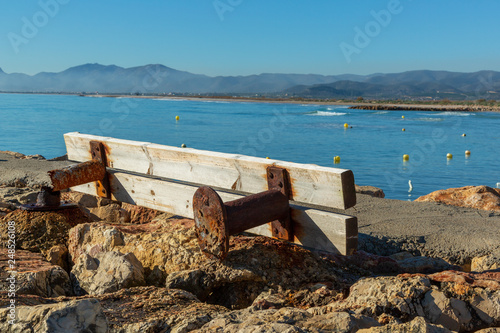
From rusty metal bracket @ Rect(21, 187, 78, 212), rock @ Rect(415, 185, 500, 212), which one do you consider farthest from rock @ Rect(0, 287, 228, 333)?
rock @ Rect(415, 185, 500, 212)

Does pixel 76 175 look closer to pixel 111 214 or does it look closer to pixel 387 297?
pixel 111 214

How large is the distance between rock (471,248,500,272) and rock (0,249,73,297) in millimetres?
3637

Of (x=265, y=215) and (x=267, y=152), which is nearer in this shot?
(x=265, y=215)

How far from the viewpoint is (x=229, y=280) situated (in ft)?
10.4

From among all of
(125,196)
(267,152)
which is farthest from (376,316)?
(267,152)

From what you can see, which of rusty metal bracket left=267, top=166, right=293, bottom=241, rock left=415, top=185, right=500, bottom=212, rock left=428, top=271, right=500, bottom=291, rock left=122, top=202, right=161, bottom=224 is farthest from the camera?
rock left=415, top=185, right=500, bottom=212

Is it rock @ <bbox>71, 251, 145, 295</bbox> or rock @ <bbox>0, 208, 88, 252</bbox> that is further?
rock @ <bbox>0, 208, 88, 252</bbox>

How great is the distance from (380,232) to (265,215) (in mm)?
2607

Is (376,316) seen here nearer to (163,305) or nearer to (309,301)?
(309,301)

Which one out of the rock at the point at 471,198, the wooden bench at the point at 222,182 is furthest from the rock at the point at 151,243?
the rock at the point at 471,198

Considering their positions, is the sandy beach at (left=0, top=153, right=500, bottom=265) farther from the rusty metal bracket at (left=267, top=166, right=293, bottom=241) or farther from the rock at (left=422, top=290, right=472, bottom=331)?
the rock at (left=422, top=290, right=472, bottom=331)

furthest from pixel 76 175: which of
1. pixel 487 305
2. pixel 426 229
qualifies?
pixel 426 229

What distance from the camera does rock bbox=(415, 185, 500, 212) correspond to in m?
6.87

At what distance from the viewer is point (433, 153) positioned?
23469 mm
